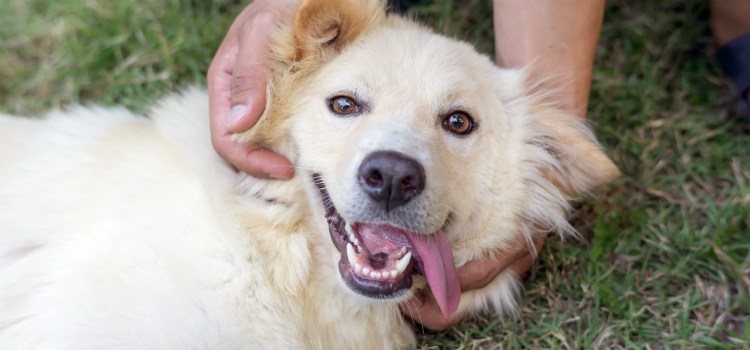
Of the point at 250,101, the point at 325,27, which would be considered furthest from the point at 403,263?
the point at 325,27

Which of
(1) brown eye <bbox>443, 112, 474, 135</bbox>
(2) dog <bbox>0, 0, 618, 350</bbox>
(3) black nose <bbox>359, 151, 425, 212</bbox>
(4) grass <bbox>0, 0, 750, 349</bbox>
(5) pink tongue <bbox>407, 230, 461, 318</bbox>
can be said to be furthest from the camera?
(4) grass <bbox>0, 0, 750, 349</bbox>

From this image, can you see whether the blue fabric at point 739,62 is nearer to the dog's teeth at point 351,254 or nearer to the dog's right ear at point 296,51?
the dog's right ear at point 296,51

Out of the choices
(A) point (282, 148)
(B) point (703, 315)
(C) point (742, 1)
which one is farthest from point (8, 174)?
(C) point (742, 1)

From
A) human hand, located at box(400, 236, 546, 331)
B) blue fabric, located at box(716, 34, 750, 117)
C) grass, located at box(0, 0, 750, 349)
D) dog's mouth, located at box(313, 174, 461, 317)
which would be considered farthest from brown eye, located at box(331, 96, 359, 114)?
blue fabric, located at box(716, 34, 750, 117)

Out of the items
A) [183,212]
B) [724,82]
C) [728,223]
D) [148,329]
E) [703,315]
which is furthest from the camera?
[724,82]

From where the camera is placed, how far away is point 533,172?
2.70 meters

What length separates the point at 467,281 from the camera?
261 centimetres

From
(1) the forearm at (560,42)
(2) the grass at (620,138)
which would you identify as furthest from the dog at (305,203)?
(2) the grass at (620,138)

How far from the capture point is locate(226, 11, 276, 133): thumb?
2451 millimetres

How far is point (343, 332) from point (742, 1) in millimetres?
3229

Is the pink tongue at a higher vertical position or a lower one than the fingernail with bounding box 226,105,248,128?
lower

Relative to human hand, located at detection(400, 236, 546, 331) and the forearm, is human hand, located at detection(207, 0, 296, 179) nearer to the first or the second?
human hand, located at detection(400, 236, 546, 331)

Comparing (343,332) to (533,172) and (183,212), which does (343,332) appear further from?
(533,172)

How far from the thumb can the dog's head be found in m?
0.06
